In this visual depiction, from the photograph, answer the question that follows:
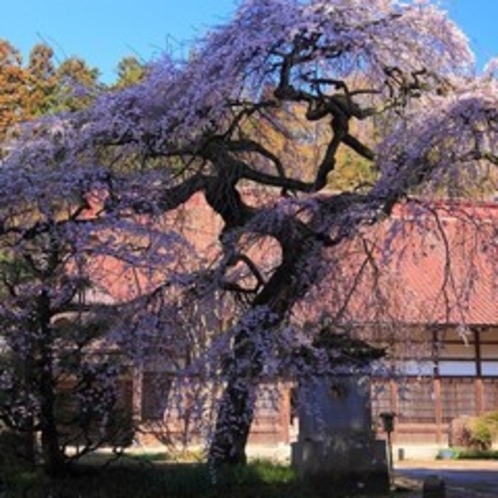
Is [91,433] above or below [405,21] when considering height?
below

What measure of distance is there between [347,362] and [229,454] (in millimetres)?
1940

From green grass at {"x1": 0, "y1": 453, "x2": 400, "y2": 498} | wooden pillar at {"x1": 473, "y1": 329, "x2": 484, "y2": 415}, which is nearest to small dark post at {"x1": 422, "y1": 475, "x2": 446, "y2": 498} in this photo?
green grass at {"x1": 0, "y1": 453, "x2": 400, "y2": 498}

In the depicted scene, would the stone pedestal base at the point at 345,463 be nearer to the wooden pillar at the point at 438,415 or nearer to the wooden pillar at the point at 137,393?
the wooden pillar at the point at 137,393

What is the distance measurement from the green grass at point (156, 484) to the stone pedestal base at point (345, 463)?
1.30 m

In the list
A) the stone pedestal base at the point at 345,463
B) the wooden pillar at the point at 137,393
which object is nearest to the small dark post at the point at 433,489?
the stone pedestal base at the point at 345,463

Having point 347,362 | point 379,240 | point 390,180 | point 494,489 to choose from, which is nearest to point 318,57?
point 390,180

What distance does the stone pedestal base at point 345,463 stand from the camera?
1241cm

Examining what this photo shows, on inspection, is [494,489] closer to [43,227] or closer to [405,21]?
[405,21]

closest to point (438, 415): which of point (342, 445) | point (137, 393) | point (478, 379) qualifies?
point (478, 379)

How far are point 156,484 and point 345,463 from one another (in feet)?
11.0

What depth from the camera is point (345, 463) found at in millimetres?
12570

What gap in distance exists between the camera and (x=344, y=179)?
1525cm

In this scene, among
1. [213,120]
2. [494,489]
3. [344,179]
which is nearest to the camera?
[213,120]

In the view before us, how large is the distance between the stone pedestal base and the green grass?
4.28ft
